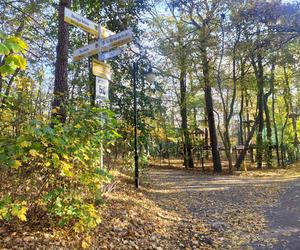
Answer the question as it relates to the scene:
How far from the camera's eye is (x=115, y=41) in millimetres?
5359

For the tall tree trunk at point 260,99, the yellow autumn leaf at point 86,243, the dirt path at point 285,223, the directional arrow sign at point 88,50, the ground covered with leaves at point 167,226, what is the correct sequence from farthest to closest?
the tall tree trunk at point 260,99
the directional arrow sign at point 88,50
the dirt path at point 285,223
the ground covered with leaves at point 167,226
the yellow autumn leaf at point 86,243

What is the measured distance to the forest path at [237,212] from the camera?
16.1ft

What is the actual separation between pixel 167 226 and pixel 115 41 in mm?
3254

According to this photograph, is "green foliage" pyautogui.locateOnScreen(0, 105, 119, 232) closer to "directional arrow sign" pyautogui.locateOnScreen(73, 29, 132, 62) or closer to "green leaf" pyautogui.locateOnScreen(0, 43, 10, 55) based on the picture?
"green leaf" pyautogui.locateOnScreen(0, 43, 10, 55)

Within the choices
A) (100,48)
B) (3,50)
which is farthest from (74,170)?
(100,48)

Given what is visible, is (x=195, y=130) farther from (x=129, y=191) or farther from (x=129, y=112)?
(x=129, y=191)

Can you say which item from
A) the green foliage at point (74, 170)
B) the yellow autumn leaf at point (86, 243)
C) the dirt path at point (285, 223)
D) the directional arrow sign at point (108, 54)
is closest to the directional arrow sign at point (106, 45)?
the directional arrow sign at point (108, 54)

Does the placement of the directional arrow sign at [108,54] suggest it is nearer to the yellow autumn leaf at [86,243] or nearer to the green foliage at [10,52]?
the yellow autumn leaf at [86,243]

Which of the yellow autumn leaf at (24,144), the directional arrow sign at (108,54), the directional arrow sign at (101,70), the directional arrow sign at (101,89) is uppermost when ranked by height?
the directional arrow sign at (108,54)

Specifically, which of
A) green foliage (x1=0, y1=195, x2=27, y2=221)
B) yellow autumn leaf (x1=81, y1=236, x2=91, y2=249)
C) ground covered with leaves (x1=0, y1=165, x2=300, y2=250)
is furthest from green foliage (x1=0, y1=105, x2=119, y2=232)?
green foliage (x1=0, y1=195, x2=27, y2=221)

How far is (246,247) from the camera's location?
4.60 m

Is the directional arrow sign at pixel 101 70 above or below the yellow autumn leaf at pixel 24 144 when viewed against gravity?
above

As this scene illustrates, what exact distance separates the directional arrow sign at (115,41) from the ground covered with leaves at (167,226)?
2672mm

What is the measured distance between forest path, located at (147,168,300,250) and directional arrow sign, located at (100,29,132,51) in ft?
10.8
